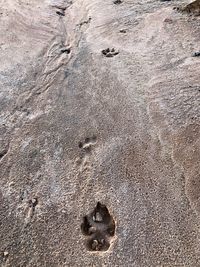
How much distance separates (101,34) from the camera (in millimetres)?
5648

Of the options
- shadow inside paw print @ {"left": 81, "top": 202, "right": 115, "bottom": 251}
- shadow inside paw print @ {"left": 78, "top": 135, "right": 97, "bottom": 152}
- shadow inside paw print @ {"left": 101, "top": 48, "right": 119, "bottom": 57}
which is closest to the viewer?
shadow inside paw print @ {"left": 81, "top": 202, "right": 115, "bottom": 251}

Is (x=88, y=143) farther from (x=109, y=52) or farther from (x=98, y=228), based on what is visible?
(x=109, y=52)

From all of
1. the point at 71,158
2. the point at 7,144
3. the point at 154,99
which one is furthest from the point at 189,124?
the point at 7,144

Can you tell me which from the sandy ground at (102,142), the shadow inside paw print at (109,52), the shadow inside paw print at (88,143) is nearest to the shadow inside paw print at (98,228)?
the sandy ground at (102,142)

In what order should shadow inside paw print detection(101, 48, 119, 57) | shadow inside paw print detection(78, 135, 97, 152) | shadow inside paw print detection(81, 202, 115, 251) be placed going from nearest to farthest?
shadow inside paw print detection(81, 202, 115, 251) < shadow inside paw print detection(78, 135, 97, 152) < shadow inside paw print detection(101, 48, 119, 57)

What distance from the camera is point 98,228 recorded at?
3258 mm

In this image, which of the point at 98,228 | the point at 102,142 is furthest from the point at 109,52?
the point at 98,228

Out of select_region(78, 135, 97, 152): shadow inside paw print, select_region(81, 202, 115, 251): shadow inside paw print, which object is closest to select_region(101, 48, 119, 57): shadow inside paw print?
select_region(78, 135, 97, 152): shadow inside paw print

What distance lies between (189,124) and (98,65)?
61.0 inches

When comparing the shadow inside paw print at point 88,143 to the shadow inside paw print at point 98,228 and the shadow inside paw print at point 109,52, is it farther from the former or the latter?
the shadow inside paw print at point 109,52

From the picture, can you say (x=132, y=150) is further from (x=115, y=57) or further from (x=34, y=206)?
(x=115, y=57)

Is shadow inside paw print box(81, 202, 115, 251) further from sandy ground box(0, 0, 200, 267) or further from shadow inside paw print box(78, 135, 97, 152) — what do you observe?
shadow inside paw print box(78, 135, 97, 152)

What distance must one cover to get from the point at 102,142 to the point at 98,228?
97cm

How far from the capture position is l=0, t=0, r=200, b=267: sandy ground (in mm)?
3162
